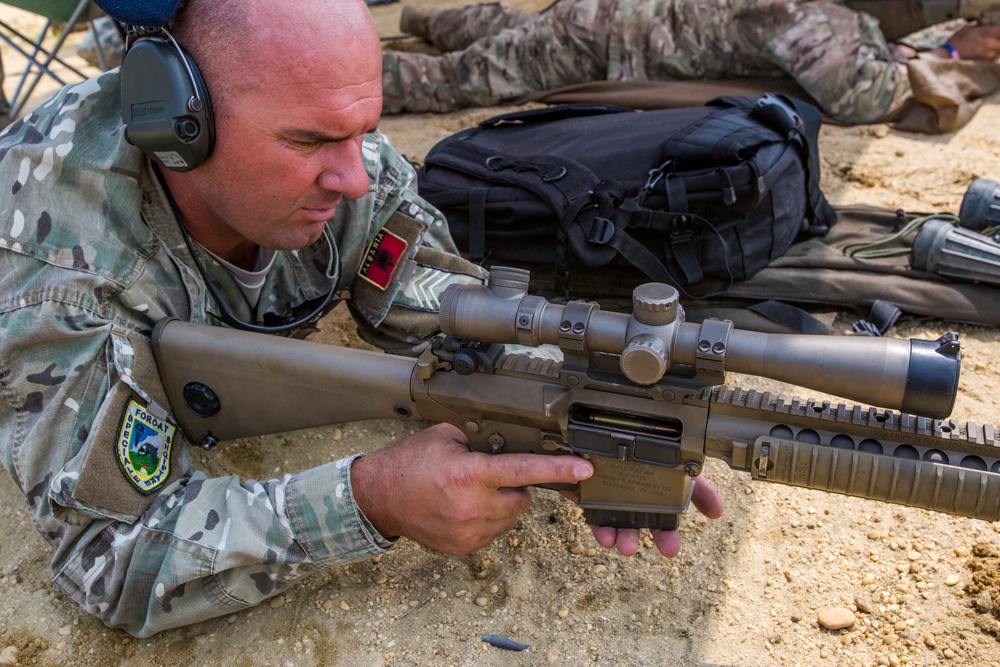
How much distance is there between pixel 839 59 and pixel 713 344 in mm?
3569

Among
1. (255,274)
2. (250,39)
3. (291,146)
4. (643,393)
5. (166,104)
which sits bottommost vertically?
(255,274)

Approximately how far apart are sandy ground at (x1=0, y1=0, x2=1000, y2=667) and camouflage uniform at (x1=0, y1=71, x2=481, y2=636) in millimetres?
172

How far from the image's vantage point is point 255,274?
242 centimetres

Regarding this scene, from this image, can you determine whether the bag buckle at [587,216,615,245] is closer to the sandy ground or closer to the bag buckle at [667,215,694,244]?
the bag buckle at [667,215,694,244]

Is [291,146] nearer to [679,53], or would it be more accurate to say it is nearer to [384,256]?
[384,256]

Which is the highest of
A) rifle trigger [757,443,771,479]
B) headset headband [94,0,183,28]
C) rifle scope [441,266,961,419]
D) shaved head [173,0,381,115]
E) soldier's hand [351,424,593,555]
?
headset headband [94,0,183,28]

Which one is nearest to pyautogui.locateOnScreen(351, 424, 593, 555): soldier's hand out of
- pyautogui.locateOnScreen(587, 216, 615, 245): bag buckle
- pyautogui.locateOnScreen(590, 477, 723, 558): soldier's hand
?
pyautogui.locateOnScreen(590, 477, 723, 558): soldier's hand

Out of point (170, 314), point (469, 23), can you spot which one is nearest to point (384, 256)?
point (170, 314)

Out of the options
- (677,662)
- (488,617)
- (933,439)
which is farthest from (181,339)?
(933,439)

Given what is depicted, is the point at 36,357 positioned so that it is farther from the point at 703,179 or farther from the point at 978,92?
the point at 978,92

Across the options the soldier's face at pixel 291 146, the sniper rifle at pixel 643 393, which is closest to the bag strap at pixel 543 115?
the soldier's face at pixel 291 146

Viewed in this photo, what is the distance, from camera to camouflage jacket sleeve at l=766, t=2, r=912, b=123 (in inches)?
179

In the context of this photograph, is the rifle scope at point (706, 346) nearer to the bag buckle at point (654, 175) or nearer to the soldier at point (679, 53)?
the bag buckle at point (654, 175)

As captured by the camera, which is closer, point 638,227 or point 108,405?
point 108,405
